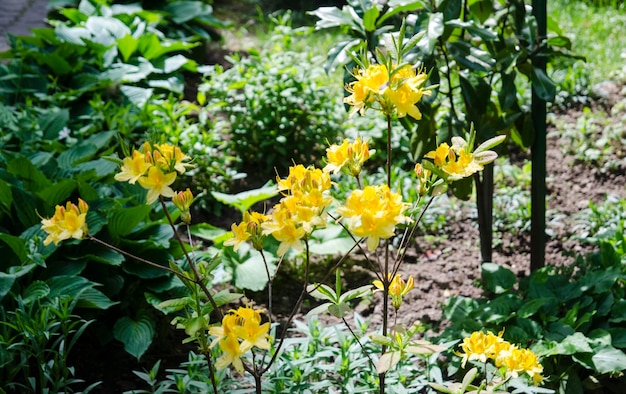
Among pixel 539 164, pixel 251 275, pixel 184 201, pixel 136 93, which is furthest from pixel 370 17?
pixel 136 93

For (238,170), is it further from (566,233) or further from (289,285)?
(566,233)

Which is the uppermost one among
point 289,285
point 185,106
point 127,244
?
point 185,106

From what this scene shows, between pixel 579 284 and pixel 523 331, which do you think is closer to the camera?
pixel 523 331

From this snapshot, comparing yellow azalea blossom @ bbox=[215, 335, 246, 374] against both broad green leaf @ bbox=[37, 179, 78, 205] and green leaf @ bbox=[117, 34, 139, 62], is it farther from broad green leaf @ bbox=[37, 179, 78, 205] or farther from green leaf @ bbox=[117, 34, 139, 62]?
green leaf @ bbox=[117, 34, 139, 62]

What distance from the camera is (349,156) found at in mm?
1609

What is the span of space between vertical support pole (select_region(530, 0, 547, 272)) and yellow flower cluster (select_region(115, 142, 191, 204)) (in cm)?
159

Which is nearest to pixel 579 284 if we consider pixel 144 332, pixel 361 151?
pixel 361 151

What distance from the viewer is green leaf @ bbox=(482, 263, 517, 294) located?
2.62m

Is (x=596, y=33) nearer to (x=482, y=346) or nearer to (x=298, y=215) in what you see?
(x=482, y=346)

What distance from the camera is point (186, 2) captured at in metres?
5.55

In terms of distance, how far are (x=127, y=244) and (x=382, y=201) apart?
1.47 meters

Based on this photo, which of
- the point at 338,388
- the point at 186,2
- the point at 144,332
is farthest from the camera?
the point at 186,2

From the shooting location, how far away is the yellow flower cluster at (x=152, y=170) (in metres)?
1.54

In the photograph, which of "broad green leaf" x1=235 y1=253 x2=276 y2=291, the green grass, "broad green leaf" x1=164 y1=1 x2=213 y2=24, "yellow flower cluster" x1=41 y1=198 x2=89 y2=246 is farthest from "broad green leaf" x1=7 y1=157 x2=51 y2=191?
the green grass
